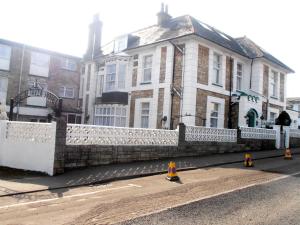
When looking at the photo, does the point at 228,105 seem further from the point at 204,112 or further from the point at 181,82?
the point at 181,82

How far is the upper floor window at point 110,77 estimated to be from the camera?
24719mm

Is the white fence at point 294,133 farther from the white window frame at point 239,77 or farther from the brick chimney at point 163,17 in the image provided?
the brick chimney at point 163,17

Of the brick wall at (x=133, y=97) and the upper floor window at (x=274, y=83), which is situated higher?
the upper floor window at (x=274, y=83)

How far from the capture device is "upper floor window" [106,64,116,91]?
2472 cm

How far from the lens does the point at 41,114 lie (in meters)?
30.2

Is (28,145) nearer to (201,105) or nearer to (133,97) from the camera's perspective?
(201,105)

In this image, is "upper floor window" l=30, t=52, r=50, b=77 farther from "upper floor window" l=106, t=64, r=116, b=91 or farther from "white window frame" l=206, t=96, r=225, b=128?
"white window frame" l=206, t=96, r=225, b=128

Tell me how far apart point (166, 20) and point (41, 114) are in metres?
14.4

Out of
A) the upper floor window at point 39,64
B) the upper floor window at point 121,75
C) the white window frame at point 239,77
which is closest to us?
the upper floor window at point 121,75

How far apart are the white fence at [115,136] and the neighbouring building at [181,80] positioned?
5040mm

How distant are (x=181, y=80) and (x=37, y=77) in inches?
647

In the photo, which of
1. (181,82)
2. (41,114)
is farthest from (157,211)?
(41,114)

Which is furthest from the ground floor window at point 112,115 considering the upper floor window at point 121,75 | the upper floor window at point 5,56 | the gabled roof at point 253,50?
the gabled roof at point 253,50

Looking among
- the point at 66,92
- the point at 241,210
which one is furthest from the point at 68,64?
the point at 241,210
